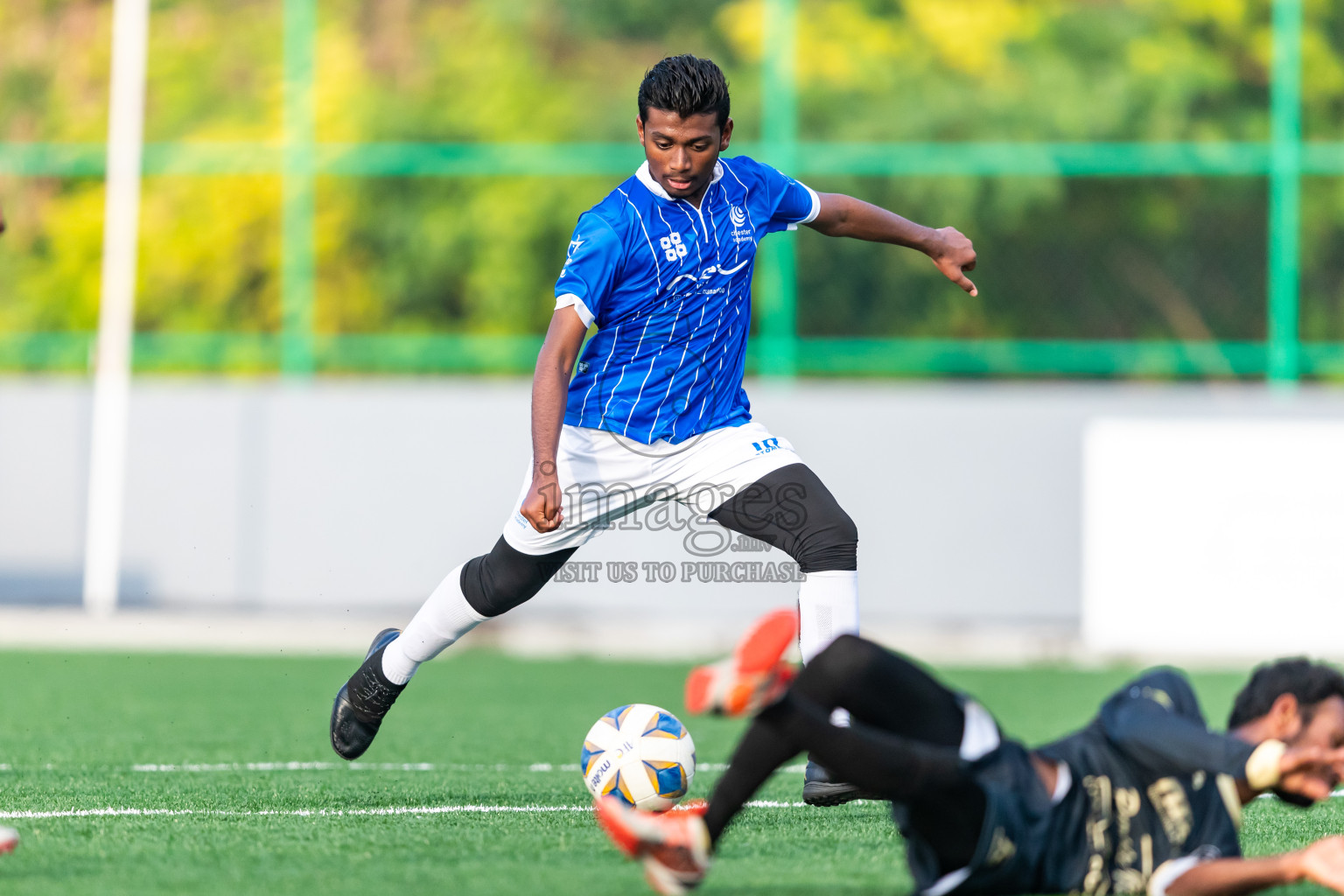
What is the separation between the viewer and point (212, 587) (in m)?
12.3

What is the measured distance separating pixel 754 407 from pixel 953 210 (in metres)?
2.17

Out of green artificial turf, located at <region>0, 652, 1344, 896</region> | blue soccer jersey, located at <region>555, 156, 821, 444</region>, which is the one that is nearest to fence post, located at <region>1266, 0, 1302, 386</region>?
green artificial turf, located at <region>0, 652, 1344, 896</region>

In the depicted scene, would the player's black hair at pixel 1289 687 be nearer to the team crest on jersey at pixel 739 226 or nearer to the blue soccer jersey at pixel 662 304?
the blue soccer jersey at pixel 662 304

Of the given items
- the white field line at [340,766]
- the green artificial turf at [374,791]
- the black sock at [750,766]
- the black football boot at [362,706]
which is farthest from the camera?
the white field line at [340,766]

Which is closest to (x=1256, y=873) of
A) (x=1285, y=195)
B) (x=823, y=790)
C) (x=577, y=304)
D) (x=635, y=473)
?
(x=823, y=790)

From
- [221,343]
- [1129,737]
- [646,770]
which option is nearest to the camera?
[1129,737]

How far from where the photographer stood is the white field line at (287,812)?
5125 millimetres

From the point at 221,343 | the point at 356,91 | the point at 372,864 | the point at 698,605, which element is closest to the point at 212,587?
the point at 221,343

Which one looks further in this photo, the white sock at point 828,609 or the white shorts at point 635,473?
the white shorts at point 635,473

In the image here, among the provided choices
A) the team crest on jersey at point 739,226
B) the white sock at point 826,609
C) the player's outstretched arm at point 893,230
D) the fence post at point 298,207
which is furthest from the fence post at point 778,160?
the white sock at point 826,609

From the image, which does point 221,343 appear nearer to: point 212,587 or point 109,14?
point 212,587

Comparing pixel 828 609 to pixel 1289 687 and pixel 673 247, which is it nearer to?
pixel 673 247

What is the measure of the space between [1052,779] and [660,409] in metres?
2.03

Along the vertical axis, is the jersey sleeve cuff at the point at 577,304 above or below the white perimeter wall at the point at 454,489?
above
